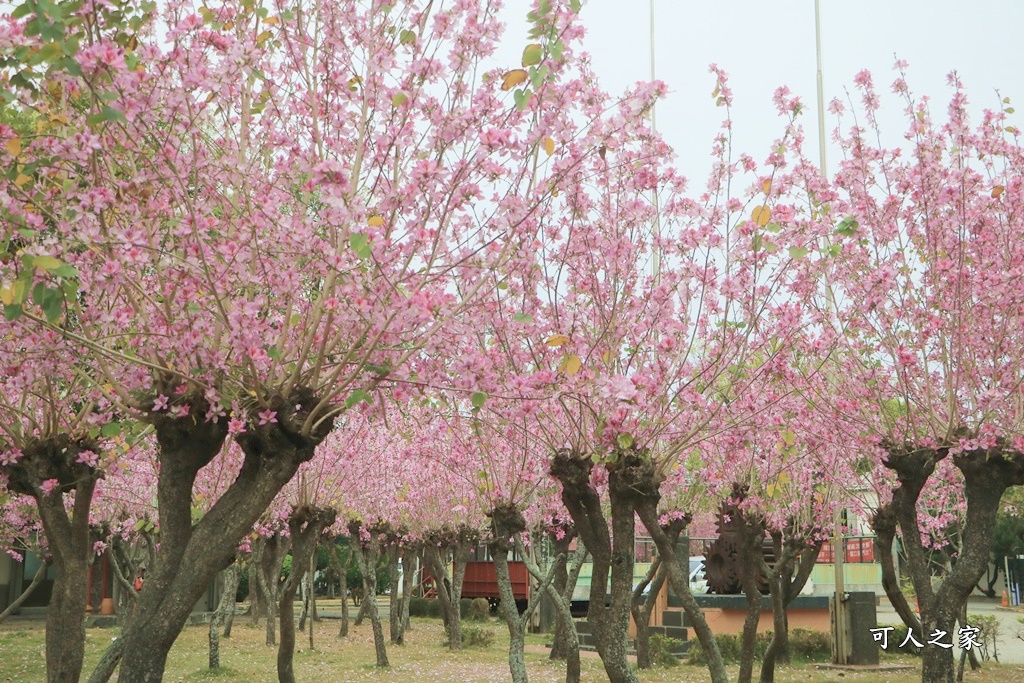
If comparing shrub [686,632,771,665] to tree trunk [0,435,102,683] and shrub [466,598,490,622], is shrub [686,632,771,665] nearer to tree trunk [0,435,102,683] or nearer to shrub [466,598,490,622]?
tree trunk [0,435,102,683]

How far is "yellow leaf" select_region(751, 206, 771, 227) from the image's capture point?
26.2 ft

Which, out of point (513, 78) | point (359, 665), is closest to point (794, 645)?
point (359, 665)

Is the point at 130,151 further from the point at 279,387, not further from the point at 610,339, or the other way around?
the point at 610,339

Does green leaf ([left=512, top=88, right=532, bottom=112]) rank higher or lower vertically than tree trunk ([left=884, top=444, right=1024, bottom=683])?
higher

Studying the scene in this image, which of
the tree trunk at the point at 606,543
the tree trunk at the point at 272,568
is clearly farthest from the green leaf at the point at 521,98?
the tree trunk at the point at 272,568

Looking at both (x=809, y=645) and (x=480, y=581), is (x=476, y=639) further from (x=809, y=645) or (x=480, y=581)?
(x=480, y=581)

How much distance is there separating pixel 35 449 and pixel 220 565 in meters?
4.56

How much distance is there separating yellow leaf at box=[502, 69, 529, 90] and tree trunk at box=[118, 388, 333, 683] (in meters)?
2.57

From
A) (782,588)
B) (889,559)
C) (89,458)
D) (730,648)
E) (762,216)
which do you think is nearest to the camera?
(762,216)

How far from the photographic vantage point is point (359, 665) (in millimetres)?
21016

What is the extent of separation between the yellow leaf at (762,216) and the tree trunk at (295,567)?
9843 millimetres

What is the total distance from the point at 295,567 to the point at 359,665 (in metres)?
6.25

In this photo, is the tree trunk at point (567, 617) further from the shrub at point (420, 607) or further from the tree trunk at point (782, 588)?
the shrub at point (420, 607)

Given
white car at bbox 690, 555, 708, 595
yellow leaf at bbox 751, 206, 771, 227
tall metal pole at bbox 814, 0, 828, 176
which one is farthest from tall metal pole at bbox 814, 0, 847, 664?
yellow leaf at bbox 751, 206, 771, 227
